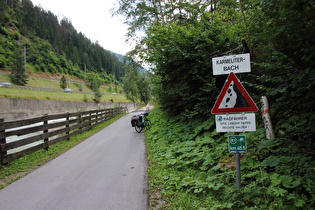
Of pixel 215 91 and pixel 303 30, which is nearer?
pixel 303 30

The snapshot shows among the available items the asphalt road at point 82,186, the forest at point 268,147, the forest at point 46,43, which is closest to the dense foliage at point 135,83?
the forest at point 268,147

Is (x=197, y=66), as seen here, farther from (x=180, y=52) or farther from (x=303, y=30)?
(x=303, y=30)

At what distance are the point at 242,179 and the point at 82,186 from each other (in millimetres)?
3068

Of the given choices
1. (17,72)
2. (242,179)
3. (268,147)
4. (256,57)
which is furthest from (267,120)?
(17,72)

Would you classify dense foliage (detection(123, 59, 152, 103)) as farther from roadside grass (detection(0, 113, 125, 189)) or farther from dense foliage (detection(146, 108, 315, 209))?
dense foliage (detection(146, 108, 315, 209))

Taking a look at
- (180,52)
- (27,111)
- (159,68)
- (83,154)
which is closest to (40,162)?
(83,154)

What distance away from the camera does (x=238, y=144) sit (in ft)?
7.96

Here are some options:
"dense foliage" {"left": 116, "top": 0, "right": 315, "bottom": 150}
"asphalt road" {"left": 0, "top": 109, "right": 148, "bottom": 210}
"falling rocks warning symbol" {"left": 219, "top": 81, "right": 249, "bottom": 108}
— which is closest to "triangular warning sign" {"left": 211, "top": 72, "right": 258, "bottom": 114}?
"falling rocks warning symbol" {"left": 219, "top": 81, "right": 249, "bottom": 108}

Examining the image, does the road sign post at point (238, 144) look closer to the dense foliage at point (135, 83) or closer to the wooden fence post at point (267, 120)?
the wooden fence post at point (267, 120)

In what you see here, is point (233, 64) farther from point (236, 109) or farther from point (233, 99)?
point (236, 109)

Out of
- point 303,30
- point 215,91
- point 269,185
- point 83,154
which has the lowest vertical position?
point 83,154

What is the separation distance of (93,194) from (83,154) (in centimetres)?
307

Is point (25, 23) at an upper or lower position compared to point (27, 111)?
upper

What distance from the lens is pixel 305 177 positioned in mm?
2277
